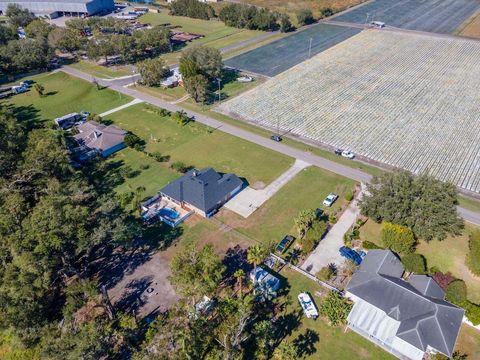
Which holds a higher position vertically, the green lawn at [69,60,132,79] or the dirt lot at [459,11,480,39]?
the dirt lot at [459,11,480,39]

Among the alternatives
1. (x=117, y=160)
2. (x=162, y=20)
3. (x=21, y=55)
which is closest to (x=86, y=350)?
(x=117, y=160)

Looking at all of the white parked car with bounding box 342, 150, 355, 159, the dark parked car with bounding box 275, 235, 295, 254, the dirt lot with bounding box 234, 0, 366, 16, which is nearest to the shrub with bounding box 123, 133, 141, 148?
the dark parked car with bounding box 275, 235, 295, 254

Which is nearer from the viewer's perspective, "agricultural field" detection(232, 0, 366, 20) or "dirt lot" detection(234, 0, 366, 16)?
"agricultural field" detection(232, 0, 366, 20)

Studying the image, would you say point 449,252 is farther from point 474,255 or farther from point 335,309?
point 335,309

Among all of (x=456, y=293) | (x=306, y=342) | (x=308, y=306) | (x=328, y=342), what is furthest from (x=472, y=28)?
(x=306, y=342)

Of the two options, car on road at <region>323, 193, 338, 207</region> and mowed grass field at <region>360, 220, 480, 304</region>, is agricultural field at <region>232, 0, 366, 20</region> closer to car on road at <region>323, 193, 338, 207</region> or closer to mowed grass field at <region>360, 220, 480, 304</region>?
car on road at <region>323, 193, 338, 207</region>
